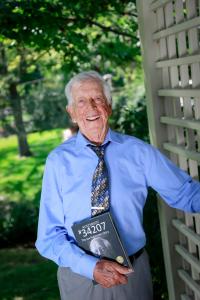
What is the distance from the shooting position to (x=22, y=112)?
15.6 m

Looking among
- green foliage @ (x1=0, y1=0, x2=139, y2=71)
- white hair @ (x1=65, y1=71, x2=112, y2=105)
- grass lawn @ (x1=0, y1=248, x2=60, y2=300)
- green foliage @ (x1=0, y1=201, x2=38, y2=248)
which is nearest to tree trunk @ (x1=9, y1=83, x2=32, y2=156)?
green foliage @ (x1=0, y1=201, x2=38, y2=248)

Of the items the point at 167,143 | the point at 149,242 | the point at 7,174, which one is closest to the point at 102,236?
the point at 167,143

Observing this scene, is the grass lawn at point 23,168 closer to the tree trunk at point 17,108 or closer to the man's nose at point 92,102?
the tree trunk at point 17,108

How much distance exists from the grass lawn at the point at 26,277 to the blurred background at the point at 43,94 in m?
0.01

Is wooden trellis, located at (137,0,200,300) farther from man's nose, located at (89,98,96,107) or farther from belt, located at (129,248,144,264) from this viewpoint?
man's nose, located at (89,98,96,107)

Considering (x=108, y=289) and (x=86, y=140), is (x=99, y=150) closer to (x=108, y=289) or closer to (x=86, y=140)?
(x=86, y=140)

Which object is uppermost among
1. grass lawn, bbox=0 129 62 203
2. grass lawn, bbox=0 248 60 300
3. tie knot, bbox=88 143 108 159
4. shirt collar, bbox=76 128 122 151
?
shirt collar, bbox=76 128 122 151

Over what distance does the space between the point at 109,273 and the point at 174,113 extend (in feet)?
3.37

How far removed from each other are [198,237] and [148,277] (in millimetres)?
347

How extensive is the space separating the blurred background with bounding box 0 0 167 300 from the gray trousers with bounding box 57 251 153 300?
1.48m

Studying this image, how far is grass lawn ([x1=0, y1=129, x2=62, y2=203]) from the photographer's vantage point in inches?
578

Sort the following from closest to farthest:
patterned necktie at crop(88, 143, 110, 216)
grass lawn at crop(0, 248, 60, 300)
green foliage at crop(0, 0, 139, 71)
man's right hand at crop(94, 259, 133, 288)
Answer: man's right hand at crop(94, 259, 133, 288) < patterned necktie at crop(88, 143, 110, 216) < green foliage at crop(0, 0, 139, 71) < grass lawn at crop(0, 248, 60, 300)

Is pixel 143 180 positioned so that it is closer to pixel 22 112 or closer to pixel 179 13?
pixel 179 13

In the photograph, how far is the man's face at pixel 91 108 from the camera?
2.28 meters
